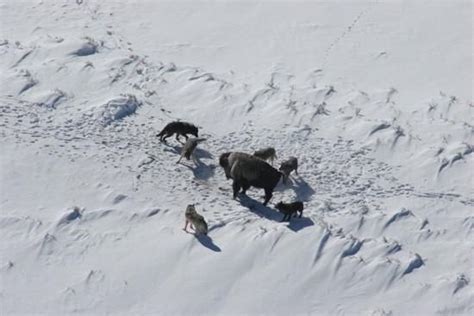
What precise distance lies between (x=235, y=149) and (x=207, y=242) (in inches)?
175

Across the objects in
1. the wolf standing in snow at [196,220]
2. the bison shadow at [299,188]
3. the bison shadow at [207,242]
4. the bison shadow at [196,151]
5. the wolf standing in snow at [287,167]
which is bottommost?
the bison shadow at [207,242]

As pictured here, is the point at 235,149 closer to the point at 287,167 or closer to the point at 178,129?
the point at 178,129

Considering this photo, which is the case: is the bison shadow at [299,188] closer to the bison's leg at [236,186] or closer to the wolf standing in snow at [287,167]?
the wolf standing in snow at [287,167]

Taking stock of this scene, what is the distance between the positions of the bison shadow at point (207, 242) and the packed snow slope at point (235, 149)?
0.07 metres

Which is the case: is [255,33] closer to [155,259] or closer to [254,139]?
[254,139]

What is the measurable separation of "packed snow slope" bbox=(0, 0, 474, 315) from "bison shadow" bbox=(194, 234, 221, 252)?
70mm

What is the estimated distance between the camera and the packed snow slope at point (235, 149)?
1509 cm

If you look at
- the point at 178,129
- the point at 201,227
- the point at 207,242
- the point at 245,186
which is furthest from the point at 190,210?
the point at 178,129

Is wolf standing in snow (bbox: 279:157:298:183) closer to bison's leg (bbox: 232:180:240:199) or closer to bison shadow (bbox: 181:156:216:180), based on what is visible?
bison's leg (bbox: 232:180:240:199)

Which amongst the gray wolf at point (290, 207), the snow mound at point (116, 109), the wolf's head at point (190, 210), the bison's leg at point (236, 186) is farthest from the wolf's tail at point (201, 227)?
the snow mound at point (116, 109)

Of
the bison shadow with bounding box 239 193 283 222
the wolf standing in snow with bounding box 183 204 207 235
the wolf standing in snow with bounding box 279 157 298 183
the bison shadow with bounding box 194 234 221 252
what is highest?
the wolf standing in snow with bounding box 279 157 298 183

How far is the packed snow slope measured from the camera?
1509 cm

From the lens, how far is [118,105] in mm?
21250

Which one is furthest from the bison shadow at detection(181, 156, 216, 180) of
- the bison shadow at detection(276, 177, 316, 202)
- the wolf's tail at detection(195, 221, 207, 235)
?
the wolf's tail at detection(195, 221, 207, 235)
